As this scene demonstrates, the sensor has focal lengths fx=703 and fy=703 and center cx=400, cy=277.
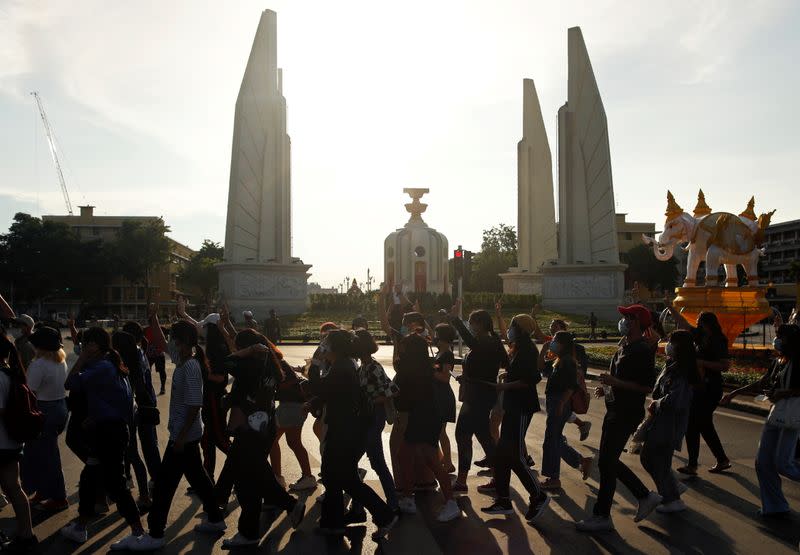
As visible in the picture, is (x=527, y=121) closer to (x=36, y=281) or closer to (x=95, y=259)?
(x=95, y=259)

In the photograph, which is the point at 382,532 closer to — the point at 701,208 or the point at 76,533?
the point at 76,533

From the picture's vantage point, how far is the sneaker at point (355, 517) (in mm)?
5770

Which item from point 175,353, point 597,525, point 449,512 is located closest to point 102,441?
point 175,353

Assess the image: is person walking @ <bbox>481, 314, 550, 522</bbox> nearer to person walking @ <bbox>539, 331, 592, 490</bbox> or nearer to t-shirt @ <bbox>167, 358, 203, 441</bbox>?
person walking @ <bbox>539, 331, 592, 490</bbox>

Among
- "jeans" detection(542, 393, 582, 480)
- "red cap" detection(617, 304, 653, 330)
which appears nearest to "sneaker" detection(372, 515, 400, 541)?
"jeans" detection(542, 393, 582, 480)

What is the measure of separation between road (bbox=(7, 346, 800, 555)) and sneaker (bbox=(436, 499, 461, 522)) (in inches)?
2.6

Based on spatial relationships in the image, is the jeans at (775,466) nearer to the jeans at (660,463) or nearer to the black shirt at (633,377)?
the jeans at (660,463)

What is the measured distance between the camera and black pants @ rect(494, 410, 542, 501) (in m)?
5.93

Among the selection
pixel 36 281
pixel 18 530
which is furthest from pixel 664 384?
pixel 36 281

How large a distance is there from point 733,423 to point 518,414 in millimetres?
6018

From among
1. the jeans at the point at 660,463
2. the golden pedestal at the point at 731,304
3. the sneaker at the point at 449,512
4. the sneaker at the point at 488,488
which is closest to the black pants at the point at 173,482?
the sneaker at the point at 449,512

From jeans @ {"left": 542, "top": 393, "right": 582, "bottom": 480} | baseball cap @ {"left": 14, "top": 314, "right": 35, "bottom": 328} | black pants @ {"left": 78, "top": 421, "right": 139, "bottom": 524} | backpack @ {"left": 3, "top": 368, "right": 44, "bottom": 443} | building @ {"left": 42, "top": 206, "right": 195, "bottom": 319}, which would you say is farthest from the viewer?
building @ {"left": 42, "top": 206, "right": 195, "bottom": 319}

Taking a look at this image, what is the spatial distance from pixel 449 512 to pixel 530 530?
696mm

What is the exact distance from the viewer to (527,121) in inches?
2490
